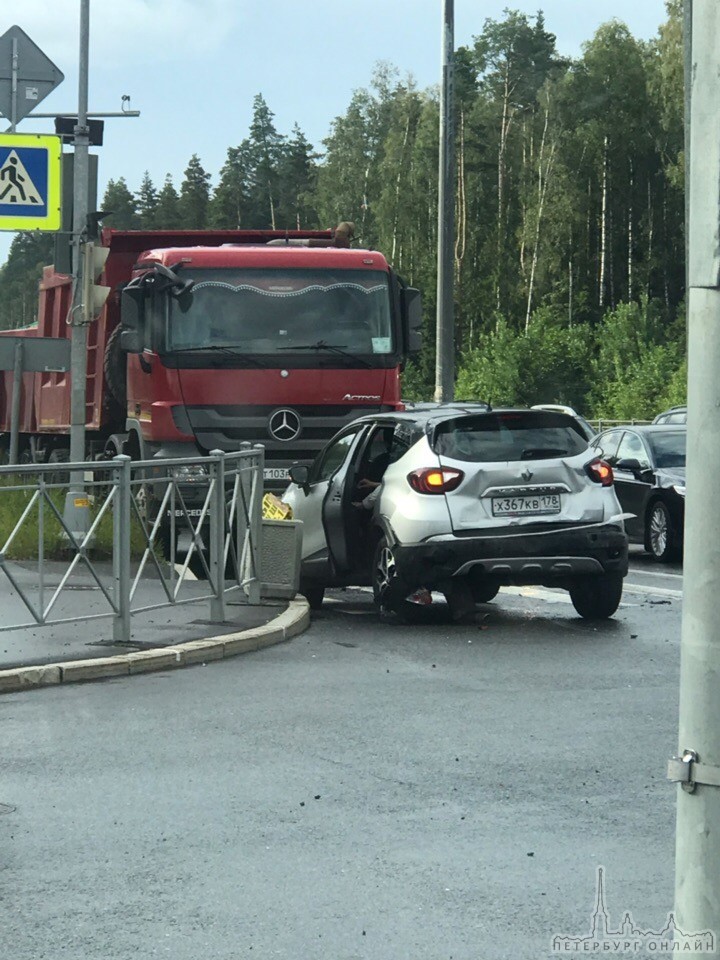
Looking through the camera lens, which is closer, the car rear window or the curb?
the curb

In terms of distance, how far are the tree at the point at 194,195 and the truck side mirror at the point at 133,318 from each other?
4930 inches

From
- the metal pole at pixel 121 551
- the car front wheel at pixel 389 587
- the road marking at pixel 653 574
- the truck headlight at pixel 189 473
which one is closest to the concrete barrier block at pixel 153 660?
the metal pole at pixel 121 551

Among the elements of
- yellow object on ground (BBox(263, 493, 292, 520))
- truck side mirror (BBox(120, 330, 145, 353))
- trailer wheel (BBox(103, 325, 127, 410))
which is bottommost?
yellow object on ground (BBox(263, 493, 292, 520))

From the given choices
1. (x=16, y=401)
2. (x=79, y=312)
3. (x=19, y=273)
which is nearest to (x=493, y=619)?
(x=79, y=312)

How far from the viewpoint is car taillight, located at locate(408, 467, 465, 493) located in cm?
1257

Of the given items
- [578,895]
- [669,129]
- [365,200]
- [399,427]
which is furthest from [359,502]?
[365,200]

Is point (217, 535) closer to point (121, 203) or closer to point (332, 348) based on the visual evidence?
point (332, 348)

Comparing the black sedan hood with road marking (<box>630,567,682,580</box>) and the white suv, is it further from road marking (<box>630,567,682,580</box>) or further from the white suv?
the white suv

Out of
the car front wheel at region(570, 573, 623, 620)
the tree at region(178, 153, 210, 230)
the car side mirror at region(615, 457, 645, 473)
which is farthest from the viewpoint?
the tree at region(178, 153, 210, 230)

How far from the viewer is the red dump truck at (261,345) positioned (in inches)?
679

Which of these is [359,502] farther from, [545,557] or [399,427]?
[545,557]

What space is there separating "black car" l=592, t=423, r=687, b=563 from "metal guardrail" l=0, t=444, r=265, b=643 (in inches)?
266

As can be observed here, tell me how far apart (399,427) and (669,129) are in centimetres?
6589

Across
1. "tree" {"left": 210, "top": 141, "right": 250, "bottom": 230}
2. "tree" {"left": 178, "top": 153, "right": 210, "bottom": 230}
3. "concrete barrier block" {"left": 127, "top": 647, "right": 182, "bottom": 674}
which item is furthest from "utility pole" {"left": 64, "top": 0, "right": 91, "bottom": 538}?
"tree" {"left": 178, "top": 153, "right": 210, "bottom": 230}
